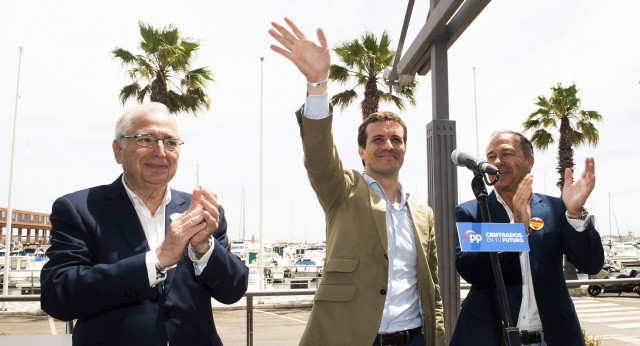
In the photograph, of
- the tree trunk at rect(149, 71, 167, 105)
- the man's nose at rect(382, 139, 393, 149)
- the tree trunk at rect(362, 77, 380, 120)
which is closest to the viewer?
the man's nose at rect(382, 139, 393, 149)

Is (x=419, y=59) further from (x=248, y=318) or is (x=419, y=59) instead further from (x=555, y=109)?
(x=555, y=109)

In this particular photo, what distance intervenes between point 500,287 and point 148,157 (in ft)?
5.28

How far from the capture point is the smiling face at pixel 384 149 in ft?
7.64

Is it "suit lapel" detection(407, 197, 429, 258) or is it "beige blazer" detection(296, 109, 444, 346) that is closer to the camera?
"beige blazer" detection(296, 109, 444, 346)

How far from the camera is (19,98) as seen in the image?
1625cm

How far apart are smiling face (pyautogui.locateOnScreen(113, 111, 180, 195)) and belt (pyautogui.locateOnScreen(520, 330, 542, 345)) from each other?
1886 mm

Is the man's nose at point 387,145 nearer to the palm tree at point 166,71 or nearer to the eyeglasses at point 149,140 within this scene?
the eyeglasses at point 149,140

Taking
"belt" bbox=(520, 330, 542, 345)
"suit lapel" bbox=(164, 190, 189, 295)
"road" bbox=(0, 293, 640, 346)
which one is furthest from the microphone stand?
"road" bbox=(0, 293, 640, 346)

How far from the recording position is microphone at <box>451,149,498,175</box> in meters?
1.93

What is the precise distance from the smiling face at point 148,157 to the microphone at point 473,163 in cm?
137

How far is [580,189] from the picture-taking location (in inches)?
85.6

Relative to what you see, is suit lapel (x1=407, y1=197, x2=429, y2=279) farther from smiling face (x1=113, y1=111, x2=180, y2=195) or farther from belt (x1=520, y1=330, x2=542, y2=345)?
smiling face (x1=113, y1=111, x2=180, y2=195)

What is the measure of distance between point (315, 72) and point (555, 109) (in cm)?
1778

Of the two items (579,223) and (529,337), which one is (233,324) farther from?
(579,223)
